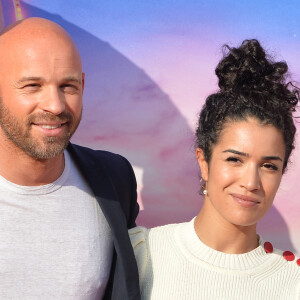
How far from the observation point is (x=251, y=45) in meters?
1.90

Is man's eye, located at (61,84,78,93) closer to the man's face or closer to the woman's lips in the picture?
the man's face

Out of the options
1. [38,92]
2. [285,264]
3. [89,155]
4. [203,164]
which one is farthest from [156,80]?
[285,264]

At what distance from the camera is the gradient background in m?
2.50

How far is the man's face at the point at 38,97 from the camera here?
183cm

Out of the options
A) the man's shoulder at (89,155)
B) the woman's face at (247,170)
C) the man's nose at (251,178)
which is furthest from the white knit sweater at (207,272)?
the man's shoulder at (89,155)

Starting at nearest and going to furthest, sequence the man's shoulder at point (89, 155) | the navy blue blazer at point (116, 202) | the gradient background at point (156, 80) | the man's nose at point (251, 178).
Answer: the man's nose at point (251, 178) → the navy blue blazer at point (116, 202) → the man's shoulder at point (89, 155) → the gradient background at point (156, 80)

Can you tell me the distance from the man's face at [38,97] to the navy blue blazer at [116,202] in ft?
0.65

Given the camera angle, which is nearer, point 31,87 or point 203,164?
point 31,87

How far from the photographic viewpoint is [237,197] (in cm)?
180

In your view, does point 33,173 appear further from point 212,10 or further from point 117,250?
point 212,10

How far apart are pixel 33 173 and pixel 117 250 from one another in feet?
1.32

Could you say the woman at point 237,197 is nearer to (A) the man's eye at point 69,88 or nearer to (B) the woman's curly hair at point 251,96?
(B) the woman's curly hair at point 251,96

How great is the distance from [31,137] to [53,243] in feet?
1.22

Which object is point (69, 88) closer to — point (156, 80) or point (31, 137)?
point (31, 137)
